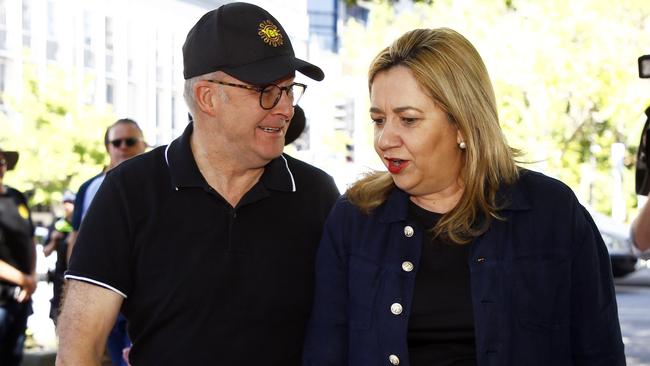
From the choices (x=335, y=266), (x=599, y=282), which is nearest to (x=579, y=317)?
(x=599, y=282)

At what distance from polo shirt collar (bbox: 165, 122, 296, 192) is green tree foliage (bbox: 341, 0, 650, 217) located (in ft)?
74.6

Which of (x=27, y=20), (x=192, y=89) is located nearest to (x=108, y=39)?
(x=27, y=20)

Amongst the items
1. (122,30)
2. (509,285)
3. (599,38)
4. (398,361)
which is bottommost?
(398,361)

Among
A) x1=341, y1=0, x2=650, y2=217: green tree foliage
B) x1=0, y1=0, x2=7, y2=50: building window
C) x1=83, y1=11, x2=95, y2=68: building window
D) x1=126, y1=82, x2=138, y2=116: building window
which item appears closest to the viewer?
x1=341, y1=0, x2=650, y2=217: green tree foliage

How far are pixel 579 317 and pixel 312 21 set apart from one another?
7463 centimetres

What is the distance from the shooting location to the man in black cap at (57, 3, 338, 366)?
10.8 ft

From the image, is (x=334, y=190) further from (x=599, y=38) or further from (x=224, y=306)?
(x=599, y=38)

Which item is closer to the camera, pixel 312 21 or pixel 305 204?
pixel 305 204

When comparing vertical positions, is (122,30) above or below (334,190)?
above

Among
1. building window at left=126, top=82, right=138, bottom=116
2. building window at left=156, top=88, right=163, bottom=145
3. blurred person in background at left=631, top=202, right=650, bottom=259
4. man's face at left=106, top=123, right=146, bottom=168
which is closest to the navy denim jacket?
blurred person in background at left=631, top=202, right=650, bottom=259

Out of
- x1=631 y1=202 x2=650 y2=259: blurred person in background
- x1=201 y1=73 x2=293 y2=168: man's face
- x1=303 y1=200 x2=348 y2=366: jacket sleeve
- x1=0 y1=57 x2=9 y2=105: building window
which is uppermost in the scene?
x1=0 y1=57 x2=9 y2=105: building window

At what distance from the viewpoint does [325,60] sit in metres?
68.9

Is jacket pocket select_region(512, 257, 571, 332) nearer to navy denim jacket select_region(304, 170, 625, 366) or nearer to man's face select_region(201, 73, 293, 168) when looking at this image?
navy denim jacket select_region(304, 170, 625, 366)

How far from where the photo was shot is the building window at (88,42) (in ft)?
179
